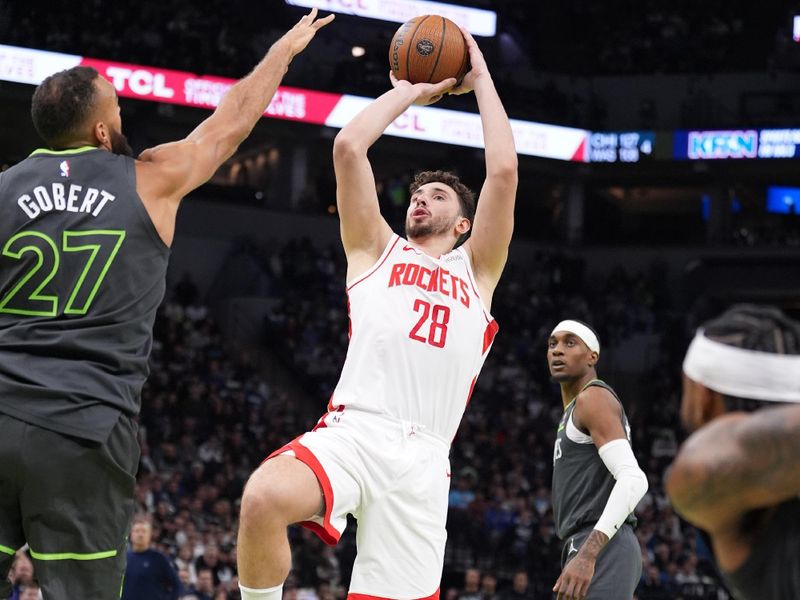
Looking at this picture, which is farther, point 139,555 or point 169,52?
point 169,52

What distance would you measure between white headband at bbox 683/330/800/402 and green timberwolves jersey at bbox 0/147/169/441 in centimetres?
191

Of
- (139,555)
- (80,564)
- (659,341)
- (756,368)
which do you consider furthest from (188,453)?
(756,368)

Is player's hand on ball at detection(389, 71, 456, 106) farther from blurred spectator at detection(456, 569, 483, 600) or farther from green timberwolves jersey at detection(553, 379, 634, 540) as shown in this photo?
blurred spectator at detection(456, 569, 483, 600)

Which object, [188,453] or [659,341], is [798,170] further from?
[188,453]

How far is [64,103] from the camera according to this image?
386 centimetres

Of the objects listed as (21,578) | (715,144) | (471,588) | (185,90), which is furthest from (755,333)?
(715,144)

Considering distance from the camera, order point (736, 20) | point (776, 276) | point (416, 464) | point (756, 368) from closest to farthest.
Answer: point (756, 368), point (416, 464), point (776, 276), point (736, 20)

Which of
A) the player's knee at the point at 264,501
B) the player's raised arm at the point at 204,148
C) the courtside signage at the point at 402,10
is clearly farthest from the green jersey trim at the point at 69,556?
the courtside signage at the point at 402,10

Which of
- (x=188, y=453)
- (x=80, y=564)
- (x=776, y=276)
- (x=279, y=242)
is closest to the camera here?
(x=80, y=564)

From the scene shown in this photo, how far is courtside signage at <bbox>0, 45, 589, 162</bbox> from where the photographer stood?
2034 centimetres

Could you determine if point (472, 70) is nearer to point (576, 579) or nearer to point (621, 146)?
point (576, 579)

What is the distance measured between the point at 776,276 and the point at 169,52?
14.2 metres

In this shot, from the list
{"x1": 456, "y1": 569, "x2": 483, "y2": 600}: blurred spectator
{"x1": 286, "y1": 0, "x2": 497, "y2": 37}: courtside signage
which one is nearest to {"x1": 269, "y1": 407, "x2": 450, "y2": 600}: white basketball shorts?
{"x1": 456, "y1": 569, "x2": 483, "y2": 600}: blurred spectator

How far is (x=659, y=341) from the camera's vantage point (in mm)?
25422
